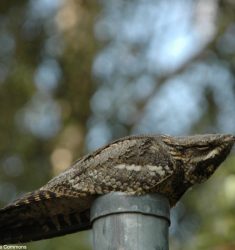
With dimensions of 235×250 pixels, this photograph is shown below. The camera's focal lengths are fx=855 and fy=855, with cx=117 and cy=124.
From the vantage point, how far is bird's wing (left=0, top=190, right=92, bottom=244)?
3.16 metres

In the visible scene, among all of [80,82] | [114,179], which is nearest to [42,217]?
[114,179]

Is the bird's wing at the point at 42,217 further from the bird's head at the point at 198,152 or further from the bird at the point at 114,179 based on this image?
the bird's head at the point at 198,152

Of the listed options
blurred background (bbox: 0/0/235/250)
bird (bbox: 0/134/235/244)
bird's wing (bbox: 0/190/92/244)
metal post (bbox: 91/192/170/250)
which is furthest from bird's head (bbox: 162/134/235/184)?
blurred background (bbox: 0/0/235/250)

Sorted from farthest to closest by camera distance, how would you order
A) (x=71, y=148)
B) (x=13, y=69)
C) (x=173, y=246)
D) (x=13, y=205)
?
(x=13, y=69), (x=71, y=148), (x=173, y=246), (x=13, y=205)

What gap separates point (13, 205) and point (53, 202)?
157mm

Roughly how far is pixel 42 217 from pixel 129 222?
1.26ft

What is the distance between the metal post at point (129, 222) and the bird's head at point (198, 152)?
7.3 inches

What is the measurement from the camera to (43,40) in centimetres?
1391

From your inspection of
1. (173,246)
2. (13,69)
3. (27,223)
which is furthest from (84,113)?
(27,223)

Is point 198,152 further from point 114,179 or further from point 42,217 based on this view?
point 42,217

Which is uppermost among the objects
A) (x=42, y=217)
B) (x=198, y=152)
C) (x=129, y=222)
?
(x=198, y=152)

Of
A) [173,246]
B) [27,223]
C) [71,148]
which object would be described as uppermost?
[71,148]

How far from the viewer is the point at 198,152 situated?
324 cm

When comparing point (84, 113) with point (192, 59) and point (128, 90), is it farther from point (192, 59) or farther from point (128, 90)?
point (192, 59)
